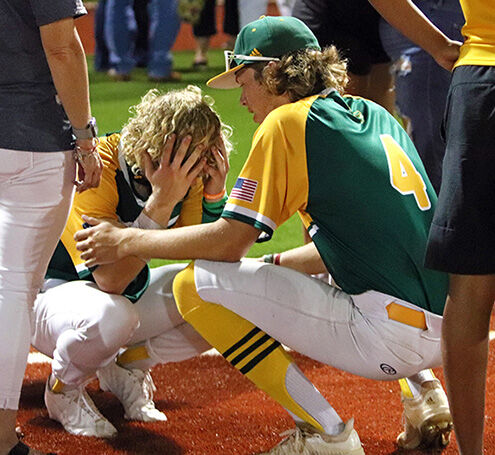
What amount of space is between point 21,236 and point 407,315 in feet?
3.39

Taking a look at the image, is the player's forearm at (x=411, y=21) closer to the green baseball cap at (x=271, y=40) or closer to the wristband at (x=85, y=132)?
the green baseball cap at (x=271, y=40)

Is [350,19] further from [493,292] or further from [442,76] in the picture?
[493,292]

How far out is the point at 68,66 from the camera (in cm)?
263

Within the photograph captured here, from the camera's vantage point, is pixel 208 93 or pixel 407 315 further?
pixel 208 93

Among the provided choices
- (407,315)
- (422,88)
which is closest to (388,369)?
(407,315)

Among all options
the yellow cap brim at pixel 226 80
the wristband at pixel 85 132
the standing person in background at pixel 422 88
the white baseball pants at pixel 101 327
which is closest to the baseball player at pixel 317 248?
the yellow cap brim at pixel 226 80

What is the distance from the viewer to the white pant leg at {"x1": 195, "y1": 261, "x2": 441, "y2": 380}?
A: 2779mm

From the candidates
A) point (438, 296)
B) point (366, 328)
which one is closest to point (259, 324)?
point (366, 328)

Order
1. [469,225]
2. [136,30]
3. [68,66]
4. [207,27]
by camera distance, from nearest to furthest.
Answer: [469,225], [68,66], [136,30], [207,27]

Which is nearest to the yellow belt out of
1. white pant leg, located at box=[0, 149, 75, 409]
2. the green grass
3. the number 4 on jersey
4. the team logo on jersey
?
the team logo on jersey

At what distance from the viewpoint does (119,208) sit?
326cm

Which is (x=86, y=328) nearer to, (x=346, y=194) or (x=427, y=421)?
(x=346, y=194)

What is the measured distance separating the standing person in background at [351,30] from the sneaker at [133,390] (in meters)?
1.71

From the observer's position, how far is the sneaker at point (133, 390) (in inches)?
128
